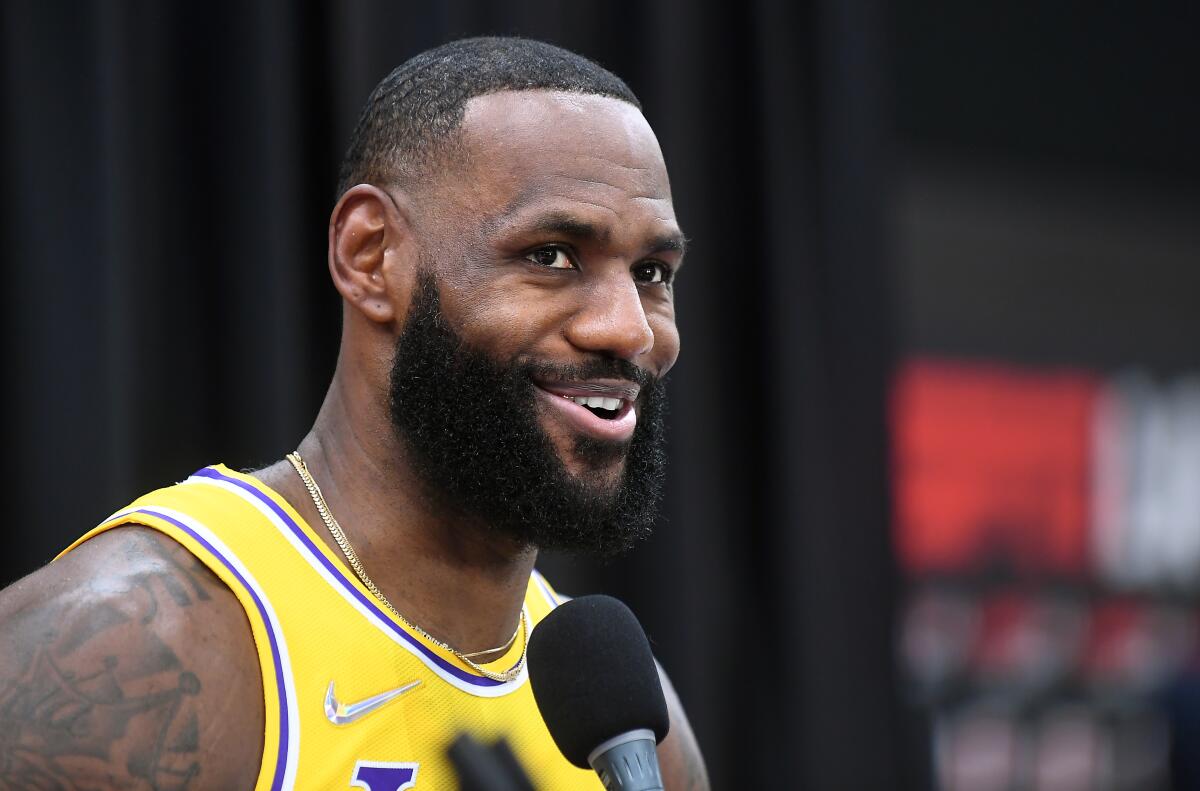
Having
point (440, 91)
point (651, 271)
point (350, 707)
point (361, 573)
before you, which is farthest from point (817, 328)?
point (350, 707)

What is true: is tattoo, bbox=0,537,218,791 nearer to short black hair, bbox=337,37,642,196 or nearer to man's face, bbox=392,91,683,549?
man's face, bbox=392,91,683,549

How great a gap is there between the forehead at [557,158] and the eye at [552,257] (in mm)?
54

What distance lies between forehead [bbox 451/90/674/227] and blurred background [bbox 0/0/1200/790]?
3.50 feet

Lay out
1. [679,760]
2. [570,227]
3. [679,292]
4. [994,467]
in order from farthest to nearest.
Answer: [994,467], [679,292], [679,760], [570,227]

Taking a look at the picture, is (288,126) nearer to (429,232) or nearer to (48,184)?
(48,184)

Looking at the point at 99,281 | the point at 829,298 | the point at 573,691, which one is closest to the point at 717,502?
the point at 829,298

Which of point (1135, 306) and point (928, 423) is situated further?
point (1135, 306)

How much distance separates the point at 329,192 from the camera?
2.84m

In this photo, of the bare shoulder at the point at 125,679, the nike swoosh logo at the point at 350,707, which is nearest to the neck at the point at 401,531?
the nike swoosh logo at the point at 350,707

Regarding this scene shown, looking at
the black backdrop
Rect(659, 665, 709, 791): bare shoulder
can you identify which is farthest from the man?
the black backdrop

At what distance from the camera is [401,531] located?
1.75 meters

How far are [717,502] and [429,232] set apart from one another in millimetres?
1959

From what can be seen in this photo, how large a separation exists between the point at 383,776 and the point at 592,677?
0.36 m

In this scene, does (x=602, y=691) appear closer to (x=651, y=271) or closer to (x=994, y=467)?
(x=651, y=271)
